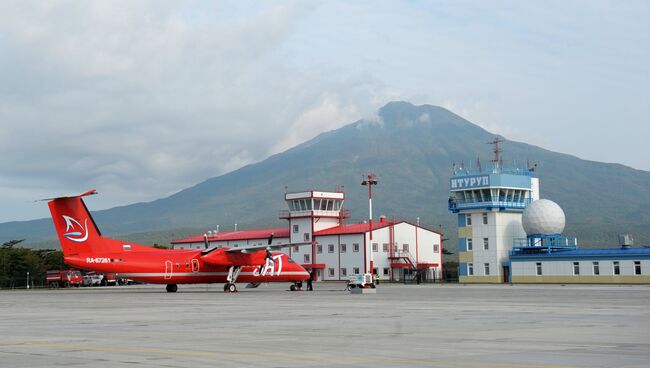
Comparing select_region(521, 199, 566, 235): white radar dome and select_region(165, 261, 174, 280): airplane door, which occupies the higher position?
select_region(521, 199, 566, 235): white radar dome

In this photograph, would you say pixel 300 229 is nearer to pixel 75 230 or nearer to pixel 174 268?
pixel 174 268

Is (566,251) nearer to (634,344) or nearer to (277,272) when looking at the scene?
(277,272)

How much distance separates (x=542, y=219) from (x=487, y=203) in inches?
260

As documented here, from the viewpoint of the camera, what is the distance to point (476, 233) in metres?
91.8

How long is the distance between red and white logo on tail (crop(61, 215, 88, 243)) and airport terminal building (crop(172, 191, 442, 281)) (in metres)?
46.8

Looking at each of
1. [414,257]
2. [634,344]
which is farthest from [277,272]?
[634,344]

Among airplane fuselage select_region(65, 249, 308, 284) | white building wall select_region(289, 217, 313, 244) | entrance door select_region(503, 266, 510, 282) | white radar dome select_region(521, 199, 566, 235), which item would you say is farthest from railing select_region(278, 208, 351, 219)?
airplane fuselage select_region(65, 249, 308, 284)

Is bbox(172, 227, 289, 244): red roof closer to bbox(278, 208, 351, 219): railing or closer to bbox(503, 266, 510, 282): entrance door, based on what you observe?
bbox(278, 208, 351, 219): railing

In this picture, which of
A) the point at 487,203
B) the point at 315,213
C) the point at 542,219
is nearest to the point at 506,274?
the point at 542,219

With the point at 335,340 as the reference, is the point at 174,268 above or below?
above

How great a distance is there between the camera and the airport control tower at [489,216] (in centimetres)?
8969

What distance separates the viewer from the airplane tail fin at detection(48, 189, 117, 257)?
5700 centimetres

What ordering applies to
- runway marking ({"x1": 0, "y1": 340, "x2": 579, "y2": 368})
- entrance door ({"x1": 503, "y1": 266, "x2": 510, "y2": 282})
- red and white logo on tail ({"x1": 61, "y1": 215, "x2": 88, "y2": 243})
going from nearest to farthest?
1. runway marking ({"x1": 0, "y1": 340, "x2": 579, "y2": 368})
2. red and white logo on tail ({"x1": 61, "y1": 215, "x2": 88, "y2": 243})
3. entrance door ({"x1": 503, "y1": 266, "x2": 510, "y2": 282})

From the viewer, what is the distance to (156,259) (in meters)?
59.7
